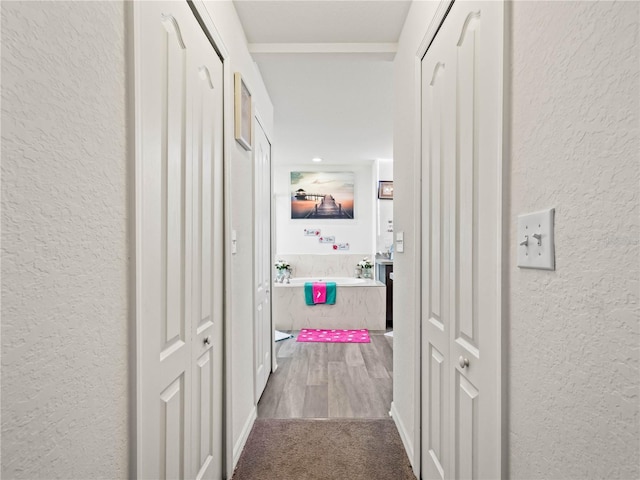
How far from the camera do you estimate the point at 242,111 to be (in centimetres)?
196

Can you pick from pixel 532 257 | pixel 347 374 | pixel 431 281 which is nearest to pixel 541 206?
pixel 532 257

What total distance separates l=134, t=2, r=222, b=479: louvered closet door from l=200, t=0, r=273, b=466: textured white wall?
0.60 ft

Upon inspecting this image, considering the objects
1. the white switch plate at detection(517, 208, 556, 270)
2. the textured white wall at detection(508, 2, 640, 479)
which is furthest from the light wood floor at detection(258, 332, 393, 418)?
the white switch plate at detection(517, 208, 556, 270)

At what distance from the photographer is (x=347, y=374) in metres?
3.24

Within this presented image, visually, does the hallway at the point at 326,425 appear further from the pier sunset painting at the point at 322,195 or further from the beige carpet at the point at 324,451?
the pier sunset painting at the point at 322,195

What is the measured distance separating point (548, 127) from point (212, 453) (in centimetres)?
176

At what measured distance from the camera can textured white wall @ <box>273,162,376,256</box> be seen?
628 centimetres

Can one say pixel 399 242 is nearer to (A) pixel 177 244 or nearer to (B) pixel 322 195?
(A) pixel 177 244

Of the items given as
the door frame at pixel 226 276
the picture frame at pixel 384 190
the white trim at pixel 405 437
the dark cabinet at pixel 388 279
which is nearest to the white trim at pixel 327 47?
the door frame at pixel 226 276

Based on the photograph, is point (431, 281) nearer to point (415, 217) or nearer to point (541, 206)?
point (415, 217)

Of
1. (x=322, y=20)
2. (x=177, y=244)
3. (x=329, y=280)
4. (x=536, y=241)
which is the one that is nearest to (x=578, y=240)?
(x=536, y=241)

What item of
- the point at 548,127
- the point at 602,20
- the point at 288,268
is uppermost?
the point at 602,20

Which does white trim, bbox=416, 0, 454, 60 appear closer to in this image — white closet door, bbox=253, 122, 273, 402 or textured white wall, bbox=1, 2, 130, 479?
textured white wall, bbox=1, 2, 130, 479

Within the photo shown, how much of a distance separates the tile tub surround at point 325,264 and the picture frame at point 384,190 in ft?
3.39
